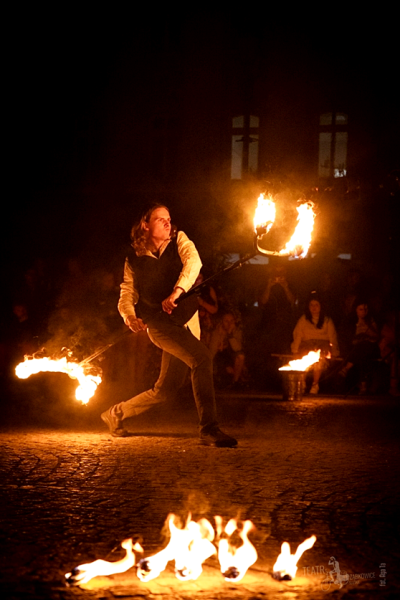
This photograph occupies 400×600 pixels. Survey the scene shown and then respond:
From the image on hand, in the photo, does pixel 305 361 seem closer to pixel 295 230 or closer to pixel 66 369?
pixel 295 230

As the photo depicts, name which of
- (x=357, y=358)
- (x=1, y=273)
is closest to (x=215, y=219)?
(x=1, y=273)

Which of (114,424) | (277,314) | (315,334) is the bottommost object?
(114,424)

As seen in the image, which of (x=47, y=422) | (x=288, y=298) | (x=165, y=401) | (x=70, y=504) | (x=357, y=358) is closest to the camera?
(x=70, y=504)

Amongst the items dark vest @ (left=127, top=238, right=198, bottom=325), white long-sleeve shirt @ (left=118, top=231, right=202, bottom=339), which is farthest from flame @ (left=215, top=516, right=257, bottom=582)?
dark vest @ (left=127, top=238, right=198, bottom=325)

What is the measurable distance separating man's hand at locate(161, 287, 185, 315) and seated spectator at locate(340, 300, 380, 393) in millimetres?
7537

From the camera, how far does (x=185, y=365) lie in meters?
8.72

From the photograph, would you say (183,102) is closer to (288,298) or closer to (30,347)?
(288,298)

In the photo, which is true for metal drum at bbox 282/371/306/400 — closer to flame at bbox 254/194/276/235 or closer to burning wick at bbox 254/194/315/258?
burning wick at bbox 254/194/315/258

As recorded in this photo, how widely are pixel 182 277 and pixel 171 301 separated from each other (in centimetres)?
25

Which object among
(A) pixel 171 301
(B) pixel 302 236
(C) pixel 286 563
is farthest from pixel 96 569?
(B) pixel 302 236

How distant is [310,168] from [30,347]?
16899 mm

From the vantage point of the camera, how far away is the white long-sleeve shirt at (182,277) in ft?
27.3

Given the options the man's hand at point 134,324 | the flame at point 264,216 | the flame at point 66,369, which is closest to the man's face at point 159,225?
the man's hand at point 134,324

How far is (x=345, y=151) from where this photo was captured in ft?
96.0
